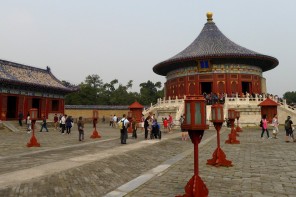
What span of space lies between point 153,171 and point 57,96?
1148 inches

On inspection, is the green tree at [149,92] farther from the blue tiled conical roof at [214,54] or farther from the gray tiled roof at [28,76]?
the gray tiled roof at [28,76]

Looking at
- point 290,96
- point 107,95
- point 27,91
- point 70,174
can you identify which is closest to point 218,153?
point 70,174

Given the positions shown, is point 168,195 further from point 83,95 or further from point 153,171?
point 83,95

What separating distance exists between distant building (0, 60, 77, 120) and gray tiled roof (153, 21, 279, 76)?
1514 centimetres

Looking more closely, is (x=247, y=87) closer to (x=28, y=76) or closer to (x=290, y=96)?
(x=28, y=76)

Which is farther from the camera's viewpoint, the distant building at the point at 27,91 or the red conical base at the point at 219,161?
the distant building at the point at 27,91

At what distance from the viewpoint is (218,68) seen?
129ft

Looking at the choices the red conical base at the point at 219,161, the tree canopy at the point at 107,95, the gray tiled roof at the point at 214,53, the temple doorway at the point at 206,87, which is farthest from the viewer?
the tree canopy at the point at 107,95

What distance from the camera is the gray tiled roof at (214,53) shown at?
38.1 m

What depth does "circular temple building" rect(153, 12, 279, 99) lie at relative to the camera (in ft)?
127

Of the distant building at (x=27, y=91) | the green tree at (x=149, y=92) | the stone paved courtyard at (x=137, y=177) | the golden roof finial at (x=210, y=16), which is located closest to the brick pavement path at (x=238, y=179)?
the stone paved courtyard at (x=137, y=177)

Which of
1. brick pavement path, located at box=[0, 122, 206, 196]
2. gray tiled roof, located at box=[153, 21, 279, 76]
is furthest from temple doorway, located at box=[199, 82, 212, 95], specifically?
brick pavement path, located at box=[0, 122, 206, 196]

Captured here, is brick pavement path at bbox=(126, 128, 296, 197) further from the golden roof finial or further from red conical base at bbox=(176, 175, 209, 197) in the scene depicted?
the golden roof finial

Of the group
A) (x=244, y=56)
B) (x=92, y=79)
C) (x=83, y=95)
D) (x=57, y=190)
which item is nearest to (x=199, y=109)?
(x=57, y=190)
